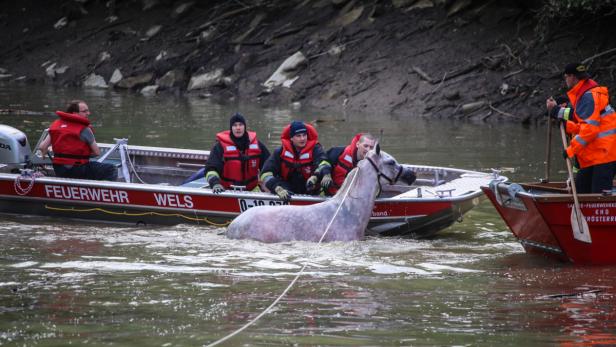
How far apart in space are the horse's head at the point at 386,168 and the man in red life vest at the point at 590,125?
71.8 inches

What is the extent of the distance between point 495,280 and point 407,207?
2355 millimetres

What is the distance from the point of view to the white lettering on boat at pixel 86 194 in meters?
12.4

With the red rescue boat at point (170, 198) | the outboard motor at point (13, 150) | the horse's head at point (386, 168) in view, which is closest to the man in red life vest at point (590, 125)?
the red rescue boat at point (170, 198)

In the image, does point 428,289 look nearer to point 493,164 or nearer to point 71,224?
point 71,224

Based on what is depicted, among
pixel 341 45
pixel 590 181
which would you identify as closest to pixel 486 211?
pixel 590 181

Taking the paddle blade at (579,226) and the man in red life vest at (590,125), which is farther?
the man in red life vest at (590,125)

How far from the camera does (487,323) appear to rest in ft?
24.9

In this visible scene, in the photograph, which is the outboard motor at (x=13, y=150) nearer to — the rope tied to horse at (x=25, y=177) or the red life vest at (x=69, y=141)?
the rope tied to horse at (x=25, y=177)

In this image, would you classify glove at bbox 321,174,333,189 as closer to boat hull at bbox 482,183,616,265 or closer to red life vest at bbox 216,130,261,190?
red life vest at bbox 216,130,261,190

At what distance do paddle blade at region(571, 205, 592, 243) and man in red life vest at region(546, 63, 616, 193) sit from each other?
525mm

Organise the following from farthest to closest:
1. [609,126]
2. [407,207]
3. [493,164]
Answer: [493,164] → [407,207] → [609,126]

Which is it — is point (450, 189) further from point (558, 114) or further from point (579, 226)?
point (579, 226)

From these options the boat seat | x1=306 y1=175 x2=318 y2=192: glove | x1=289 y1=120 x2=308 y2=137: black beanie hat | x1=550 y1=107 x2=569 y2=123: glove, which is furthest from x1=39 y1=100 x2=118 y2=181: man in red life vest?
x1=550 y1=107 x2=569 y2=123: glove

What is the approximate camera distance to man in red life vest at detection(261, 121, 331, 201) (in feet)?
38.8
